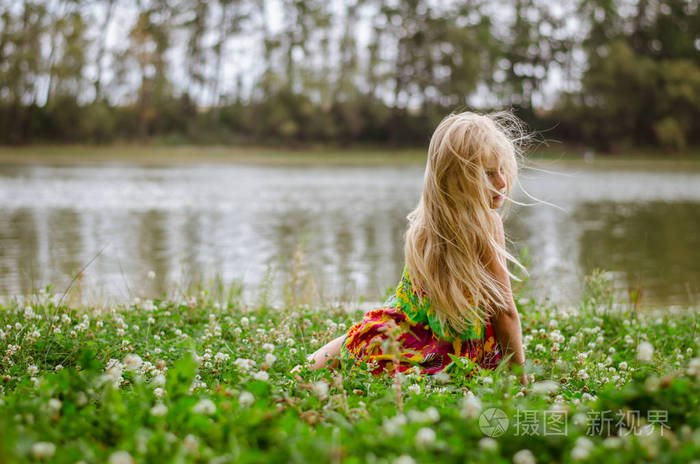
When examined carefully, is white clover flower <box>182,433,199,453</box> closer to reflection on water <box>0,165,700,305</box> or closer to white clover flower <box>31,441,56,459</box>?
white clover flower <box>31,441,56,459</box>

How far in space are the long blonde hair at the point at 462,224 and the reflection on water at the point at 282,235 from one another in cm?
203

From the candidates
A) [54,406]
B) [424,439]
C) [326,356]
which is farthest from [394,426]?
[326,356]

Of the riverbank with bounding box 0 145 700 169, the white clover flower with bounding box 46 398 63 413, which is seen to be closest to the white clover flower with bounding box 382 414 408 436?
the white clover flower with bounding box 46 398 63 413

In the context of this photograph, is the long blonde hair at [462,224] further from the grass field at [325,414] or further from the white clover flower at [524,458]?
the white clover flower at [524,458]

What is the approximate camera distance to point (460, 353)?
3436mm

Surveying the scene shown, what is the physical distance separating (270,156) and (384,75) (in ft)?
40.6

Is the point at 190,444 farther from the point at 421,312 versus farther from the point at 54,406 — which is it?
the point at 421,312

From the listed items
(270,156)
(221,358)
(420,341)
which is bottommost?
(221,358)

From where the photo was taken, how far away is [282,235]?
1166 cm

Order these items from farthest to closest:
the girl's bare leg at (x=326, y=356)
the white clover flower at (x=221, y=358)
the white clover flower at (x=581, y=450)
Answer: the white clover flower at (x=221, y=358), the girl's bare leg at (x=326, y=356), the white clover flower at (x=581, y=450)

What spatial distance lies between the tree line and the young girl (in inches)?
1541

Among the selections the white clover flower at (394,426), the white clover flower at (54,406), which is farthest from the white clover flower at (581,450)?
the white clover flower at (54,406)

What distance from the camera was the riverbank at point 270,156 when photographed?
113 feet

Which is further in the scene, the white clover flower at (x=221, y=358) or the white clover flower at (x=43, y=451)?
the white clover flower at (x=221, y=358)
